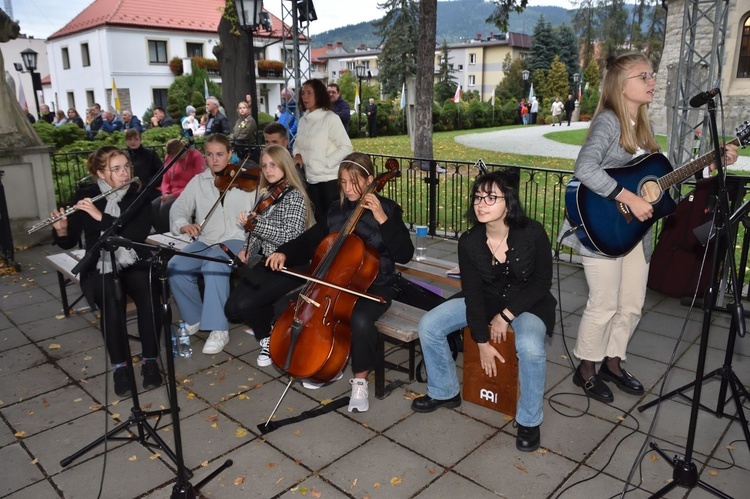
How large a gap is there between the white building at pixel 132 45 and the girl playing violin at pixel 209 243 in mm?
36691

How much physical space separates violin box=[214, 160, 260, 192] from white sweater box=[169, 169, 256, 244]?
0.15 feet

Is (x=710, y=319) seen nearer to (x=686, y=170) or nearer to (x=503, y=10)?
(x=686, y=170)

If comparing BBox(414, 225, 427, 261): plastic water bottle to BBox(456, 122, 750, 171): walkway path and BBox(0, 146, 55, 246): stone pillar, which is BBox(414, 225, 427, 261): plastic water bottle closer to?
BBox(0, 146, 55, 246): stone pillar

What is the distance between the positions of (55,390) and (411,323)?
258 centimetres

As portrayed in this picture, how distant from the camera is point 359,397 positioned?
3.61m

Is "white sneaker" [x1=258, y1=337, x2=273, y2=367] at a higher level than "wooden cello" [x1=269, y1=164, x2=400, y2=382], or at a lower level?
lower

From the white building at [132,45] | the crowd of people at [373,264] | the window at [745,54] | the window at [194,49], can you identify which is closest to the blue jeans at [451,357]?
the crowd of people at [373,264]

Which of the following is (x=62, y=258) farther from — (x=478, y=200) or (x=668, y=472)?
(x=668, y=472)

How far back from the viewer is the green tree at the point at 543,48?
55406mm

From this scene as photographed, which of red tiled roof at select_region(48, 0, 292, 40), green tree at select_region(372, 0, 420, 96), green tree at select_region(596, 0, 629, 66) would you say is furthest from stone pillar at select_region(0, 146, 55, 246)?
green tree at select_region(596, 0, 629, 66)

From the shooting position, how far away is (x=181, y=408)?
12.2ft

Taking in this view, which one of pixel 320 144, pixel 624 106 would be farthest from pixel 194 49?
pixel 624 106

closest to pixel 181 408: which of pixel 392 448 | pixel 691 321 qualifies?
pixel 392 448

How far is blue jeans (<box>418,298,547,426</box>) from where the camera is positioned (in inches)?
124
